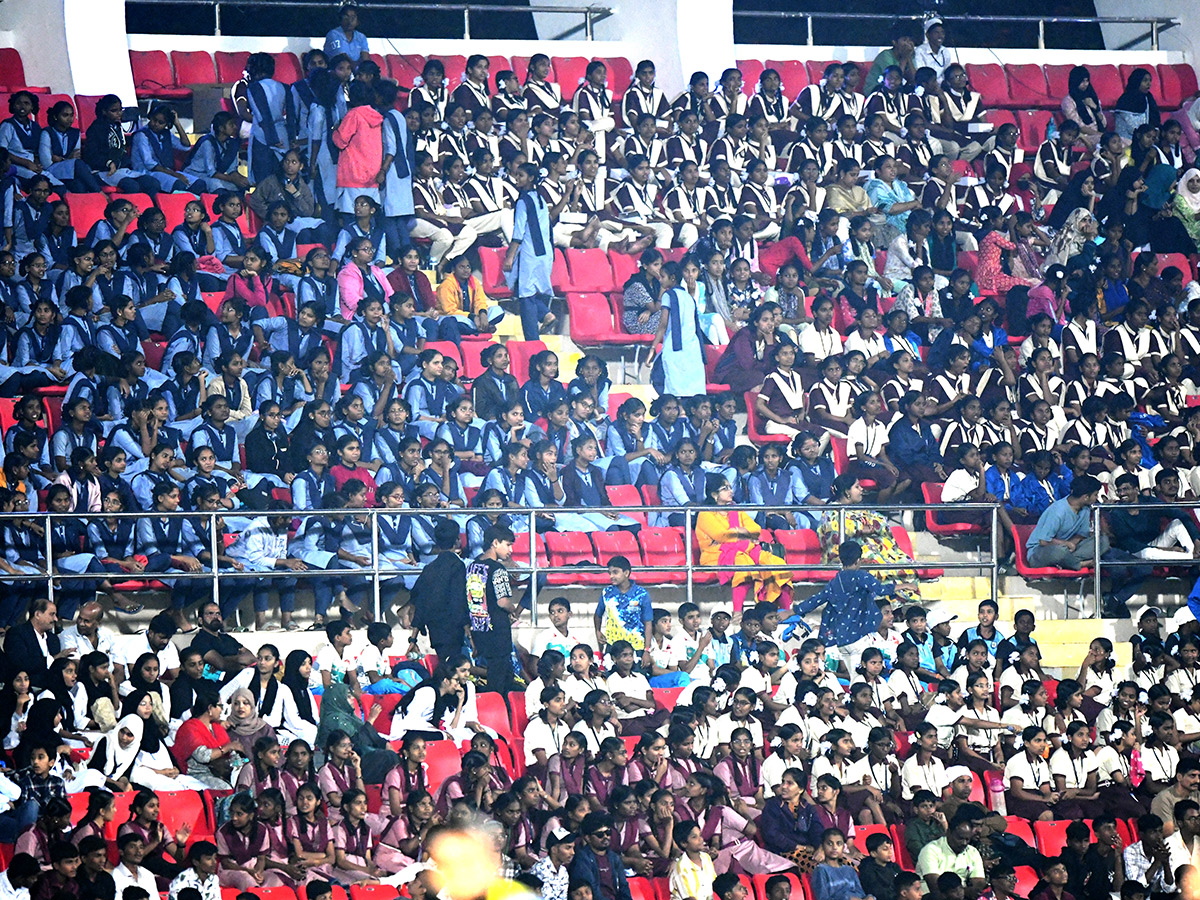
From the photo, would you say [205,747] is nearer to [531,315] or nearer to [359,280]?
[359,280]

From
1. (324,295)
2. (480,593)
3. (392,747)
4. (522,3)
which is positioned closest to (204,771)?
(392,747)

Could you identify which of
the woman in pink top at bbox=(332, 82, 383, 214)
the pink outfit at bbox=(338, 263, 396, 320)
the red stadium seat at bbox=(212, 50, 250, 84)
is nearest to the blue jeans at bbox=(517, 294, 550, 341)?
the pink outfit at bbox=(338, 263, 396, 320)

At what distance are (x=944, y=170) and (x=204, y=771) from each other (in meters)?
7.70

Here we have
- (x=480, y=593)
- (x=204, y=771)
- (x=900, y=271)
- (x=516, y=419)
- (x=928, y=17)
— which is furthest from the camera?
(x=928, y=17)

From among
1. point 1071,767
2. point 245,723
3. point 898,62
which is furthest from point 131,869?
point 898,62

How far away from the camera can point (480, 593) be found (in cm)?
1031

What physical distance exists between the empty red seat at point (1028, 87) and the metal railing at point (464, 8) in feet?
11.0

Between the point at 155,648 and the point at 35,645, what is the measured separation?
60cm

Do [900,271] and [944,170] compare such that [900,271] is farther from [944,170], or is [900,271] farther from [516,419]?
[516,419]

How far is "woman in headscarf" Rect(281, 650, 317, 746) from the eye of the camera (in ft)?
32.1

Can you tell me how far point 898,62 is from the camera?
50.2 ft

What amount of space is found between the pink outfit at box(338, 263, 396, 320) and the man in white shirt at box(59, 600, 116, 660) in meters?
3.12

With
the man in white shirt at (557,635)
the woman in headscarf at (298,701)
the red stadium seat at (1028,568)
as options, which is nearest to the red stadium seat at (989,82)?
the red stadium seat at (1028,568)

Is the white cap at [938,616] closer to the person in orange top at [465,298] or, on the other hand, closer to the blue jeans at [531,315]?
the blue jeans at [531,315]
